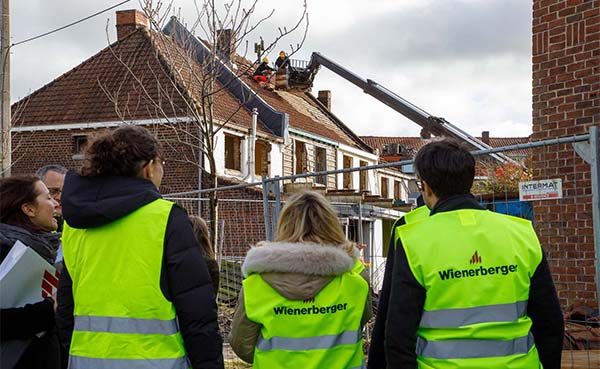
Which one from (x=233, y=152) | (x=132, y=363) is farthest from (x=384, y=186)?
(x=132, y=363)

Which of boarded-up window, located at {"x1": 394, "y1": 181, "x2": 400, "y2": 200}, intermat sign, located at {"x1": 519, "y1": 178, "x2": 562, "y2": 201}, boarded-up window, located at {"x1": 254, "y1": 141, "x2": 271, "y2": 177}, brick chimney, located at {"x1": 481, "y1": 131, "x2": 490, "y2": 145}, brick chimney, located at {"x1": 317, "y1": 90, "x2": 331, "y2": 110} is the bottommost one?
intermat sign, located at {"x1": 519, "y1": 178, "x2": 562, "y2": 201}

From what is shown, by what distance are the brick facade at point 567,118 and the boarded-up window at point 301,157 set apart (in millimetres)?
23996

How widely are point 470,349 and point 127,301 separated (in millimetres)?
1467

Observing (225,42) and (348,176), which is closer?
(225,42)

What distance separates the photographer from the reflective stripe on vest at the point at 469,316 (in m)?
3.19

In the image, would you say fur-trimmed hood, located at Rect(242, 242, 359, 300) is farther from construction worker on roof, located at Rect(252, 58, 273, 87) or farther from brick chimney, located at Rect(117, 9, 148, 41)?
brick chimney, located at Rect(117, 9, 148, 41)

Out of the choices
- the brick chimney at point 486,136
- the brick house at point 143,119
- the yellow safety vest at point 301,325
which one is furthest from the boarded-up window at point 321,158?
the brick chimney at point 486,136

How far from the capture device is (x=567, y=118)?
7840 millimetres

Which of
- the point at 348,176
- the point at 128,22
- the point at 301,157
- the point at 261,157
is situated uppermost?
the point at 128,22

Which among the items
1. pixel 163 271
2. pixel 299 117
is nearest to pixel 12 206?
pixel 163 271

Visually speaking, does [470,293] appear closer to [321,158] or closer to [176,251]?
[176,251]

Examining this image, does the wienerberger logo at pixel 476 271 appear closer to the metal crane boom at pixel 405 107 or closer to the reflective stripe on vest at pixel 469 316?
the reflective stripe on vest at pixel 469 316

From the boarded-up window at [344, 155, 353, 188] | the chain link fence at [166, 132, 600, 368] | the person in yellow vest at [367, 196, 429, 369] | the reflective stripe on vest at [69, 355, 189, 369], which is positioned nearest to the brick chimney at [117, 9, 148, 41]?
the boarded-up window at [344, 155, 353, 188]

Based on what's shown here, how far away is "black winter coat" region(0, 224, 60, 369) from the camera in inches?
141
